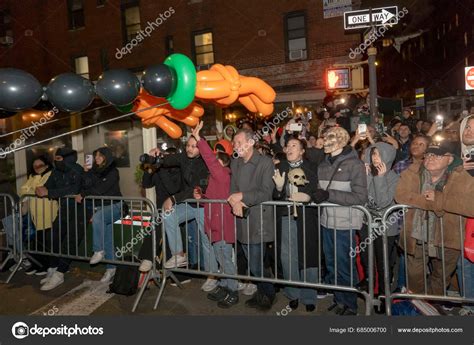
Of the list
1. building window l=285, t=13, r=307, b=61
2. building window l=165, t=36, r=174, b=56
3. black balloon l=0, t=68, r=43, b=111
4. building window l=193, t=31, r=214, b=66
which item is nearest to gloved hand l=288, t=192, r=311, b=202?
black balloon l=0, t=68, r=43, b=111

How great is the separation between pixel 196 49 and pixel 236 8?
225cm

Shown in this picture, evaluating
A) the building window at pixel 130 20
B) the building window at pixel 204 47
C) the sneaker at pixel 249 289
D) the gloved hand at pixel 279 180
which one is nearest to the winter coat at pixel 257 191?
the gloved hand at pixel 279 180

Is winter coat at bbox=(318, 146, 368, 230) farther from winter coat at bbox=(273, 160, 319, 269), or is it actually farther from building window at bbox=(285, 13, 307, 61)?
building window at bbox=(285, 13, 307, 61)

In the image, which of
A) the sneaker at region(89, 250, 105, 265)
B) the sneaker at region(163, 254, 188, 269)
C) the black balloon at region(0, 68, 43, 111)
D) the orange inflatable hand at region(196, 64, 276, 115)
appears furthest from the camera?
the sneaker at region(89, 250, 105, 265)

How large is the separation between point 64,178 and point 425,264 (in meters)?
5.08

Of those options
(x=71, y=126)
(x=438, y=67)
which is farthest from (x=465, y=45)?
(x=71, y=126)

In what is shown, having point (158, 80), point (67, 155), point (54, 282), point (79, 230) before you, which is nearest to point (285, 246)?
point (158, 80)

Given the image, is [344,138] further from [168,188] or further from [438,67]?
[438,67]

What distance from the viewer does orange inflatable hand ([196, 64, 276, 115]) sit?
14.9 feet

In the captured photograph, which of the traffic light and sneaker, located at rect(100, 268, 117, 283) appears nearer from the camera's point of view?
sneaker, located at rect(100, 268, 117, 283)

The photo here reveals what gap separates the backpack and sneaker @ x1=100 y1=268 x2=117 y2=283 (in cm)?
49

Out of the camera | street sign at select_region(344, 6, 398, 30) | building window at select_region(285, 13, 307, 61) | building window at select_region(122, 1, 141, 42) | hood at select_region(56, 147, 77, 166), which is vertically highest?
building window at select_region(122, 1, 141, 42)

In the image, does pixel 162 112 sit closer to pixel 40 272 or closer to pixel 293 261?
pixel 293 261

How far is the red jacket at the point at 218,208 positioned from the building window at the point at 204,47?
469 inches
